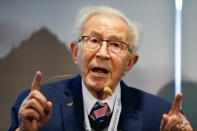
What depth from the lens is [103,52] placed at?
1470mm

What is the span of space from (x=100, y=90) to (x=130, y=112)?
0.16 metres

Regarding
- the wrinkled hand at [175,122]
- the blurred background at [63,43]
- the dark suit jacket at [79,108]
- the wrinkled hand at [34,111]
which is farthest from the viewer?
the blurred background at [63,43]

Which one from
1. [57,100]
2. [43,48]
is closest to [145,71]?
[43,48]

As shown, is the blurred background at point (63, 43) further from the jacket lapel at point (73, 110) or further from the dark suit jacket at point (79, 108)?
the jacket lapel at point (73, 110)

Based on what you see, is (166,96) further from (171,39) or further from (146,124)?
(146,124)

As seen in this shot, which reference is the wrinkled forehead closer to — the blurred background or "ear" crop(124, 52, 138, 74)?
"ear" crop(124, 52, 138, 74)

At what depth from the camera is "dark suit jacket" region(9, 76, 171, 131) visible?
1434mm

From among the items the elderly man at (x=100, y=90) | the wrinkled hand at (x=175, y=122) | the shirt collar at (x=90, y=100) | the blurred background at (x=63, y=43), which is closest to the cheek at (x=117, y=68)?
the elderly man at (x=100, y=90)

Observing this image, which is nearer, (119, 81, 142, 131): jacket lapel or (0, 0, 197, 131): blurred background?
(119, 81, 142, 131): jacket lapel

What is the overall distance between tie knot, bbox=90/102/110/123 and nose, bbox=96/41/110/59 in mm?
200

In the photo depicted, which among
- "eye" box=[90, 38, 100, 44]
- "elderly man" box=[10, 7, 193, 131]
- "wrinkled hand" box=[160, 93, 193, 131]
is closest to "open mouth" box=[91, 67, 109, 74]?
"elderly man" box=[10, 7, 193, 131]

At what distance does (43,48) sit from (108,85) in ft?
2.50

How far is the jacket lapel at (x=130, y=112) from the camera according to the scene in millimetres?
1498

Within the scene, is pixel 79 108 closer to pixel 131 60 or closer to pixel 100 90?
pixel 100 90
